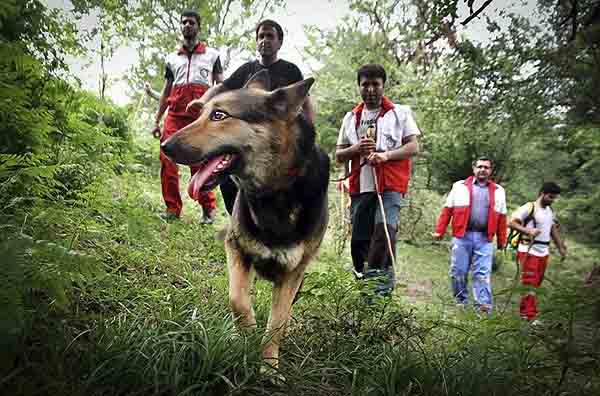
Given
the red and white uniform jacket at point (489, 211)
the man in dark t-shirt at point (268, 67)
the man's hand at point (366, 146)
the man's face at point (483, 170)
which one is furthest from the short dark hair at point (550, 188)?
the man in dark t-shirt at point (268, 67)

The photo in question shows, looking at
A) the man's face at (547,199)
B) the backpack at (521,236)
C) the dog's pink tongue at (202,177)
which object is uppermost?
the man's face at (547,199)

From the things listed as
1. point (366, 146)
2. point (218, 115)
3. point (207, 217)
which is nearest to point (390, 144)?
point (366, 146)

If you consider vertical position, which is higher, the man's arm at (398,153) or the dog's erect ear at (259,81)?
the dog's erect ear at (259,81)

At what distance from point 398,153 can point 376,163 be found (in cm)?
24

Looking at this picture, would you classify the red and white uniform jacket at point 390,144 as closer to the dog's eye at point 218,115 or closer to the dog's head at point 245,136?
the dog's head at point 245,136

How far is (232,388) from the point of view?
5.18 feet

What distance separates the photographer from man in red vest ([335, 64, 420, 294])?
3732mm

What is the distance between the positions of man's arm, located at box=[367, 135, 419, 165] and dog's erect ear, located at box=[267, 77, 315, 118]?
1396 mm

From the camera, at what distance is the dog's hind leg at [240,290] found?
228 centimetres

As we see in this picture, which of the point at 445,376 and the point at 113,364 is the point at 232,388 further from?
the point at 445,376

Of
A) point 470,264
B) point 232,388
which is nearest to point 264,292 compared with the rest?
point 232,388

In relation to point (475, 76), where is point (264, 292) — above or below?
below

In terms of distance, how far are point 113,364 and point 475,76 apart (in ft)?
10.1

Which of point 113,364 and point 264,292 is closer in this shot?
point 113,364
